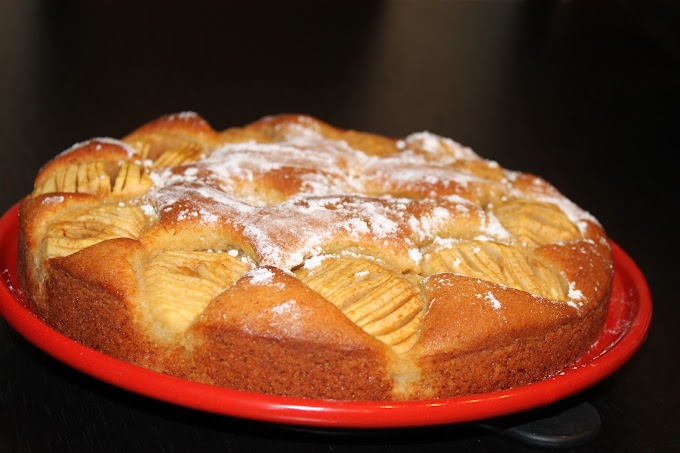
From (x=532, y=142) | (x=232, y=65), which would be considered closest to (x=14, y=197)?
(x=232, y=65)

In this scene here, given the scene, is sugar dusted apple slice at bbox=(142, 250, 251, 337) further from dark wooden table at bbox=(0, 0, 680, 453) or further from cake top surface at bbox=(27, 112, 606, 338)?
dark wooden table at bbox=(0, 0, 680, 453)

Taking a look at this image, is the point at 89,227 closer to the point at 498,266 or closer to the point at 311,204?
the point at 311,204

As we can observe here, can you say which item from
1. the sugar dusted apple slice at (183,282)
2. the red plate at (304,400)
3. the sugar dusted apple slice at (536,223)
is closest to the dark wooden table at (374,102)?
the red plate at (304,400)

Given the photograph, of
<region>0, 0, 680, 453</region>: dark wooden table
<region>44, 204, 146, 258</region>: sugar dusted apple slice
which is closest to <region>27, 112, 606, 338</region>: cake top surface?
<region>44, 204, 146, 258</region>: sugar dusted apple slice

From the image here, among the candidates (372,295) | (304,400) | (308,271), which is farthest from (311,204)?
(304,400)

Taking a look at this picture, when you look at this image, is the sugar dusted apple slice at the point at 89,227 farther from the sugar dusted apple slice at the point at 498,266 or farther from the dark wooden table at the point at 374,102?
the sugar dusted apple slice at the point at 498,266

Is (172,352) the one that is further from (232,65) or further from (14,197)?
(232,65)
